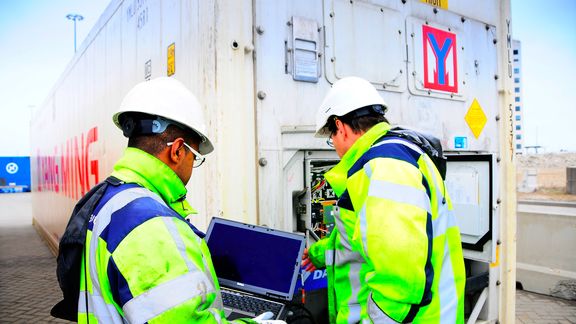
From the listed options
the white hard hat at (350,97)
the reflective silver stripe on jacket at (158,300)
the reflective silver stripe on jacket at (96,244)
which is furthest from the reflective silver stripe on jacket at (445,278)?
the reflective silver stripe on jacket at (96,244)

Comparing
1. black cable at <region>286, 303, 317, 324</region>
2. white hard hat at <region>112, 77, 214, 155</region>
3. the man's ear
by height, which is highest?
white hard hat at <region>112, 77, 214, 155</region>

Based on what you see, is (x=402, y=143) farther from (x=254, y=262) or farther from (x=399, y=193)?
(x=254, y=262)

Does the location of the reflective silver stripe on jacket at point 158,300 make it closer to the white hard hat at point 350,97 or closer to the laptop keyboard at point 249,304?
the laptop keyboard at point 249,304

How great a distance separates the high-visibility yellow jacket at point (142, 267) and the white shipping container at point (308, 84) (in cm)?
86

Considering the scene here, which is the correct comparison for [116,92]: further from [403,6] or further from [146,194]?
[146,194]

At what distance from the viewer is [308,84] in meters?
2.33

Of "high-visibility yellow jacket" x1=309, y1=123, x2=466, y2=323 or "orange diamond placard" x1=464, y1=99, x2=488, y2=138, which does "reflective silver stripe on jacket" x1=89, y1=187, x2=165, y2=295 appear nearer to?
"high-visibility yellow jacket" x1=309, y1=123, x2=466, y2=323

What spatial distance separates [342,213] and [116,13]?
10.1ft

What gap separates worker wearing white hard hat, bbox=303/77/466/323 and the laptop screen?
0.58 ft

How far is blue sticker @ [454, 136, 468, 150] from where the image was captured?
9.93 feet

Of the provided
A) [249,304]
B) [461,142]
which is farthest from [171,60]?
[461,142]

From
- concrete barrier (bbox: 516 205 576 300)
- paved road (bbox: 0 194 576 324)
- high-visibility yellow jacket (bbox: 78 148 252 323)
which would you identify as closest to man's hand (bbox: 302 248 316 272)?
high-visibility yellow jacket (bbox: 78 148 252 323)

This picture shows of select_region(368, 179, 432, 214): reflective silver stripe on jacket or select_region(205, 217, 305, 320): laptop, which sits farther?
select_region(205, 217, 305, 320): laptop

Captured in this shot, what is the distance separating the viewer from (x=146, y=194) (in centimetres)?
120
